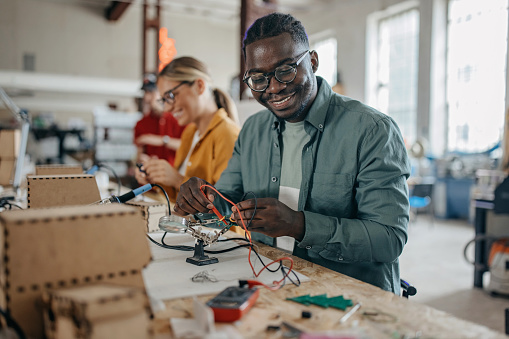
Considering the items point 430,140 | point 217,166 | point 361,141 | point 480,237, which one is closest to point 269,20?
point 361,141

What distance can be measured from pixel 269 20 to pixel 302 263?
78cm

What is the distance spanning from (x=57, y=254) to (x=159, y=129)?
3805 millimetres

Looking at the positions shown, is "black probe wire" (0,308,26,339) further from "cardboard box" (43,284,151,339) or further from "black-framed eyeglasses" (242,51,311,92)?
"black-framed eyeglasses" (242,51,311,92)

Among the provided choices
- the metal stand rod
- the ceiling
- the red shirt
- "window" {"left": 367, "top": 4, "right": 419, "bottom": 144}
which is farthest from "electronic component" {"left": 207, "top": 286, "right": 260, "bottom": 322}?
the ceiling

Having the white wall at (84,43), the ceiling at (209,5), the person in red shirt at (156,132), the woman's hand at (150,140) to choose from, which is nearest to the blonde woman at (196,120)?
the person in red shirt at (156,132)

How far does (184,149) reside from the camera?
2.61 metres

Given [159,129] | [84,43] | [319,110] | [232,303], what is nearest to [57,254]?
[232,303]

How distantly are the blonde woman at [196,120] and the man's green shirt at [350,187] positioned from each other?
2.01ft

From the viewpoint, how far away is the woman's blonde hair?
2.30 meters

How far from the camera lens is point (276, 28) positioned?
1375 millimetres

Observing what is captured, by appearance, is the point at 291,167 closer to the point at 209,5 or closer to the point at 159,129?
the point at 159,129

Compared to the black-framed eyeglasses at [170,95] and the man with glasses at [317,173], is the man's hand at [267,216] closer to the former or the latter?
the man with glasses at [317,173]

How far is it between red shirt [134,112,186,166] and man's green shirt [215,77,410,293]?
2606 millimetres

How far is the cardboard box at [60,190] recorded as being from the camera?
136 cm
